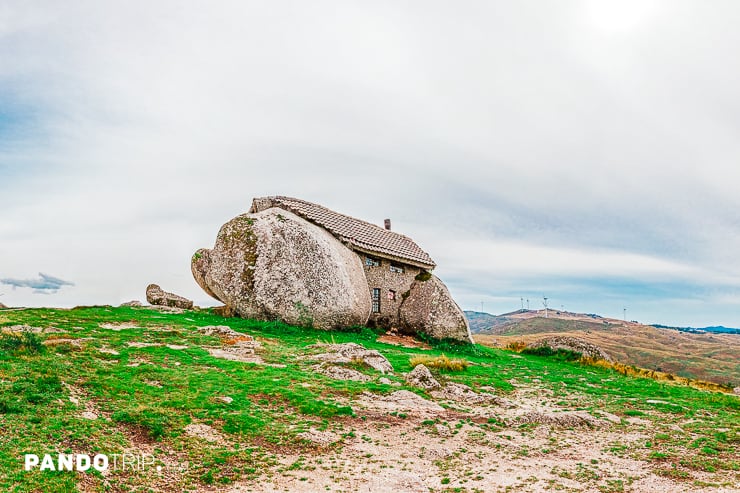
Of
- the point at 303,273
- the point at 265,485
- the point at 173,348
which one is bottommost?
the point at 265,485

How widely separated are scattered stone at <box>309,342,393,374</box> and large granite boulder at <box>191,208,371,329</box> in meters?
6.62

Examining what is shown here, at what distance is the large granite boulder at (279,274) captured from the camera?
24578 millimetres

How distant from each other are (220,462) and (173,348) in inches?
336

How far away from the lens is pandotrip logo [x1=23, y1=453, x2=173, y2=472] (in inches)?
320

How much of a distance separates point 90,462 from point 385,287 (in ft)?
77.0

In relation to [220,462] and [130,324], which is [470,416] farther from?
[130,324]

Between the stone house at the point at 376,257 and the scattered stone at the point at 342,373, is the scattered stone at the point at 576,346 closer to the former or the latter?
the stone house at the point at 376,257

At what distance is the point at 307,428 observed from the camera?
11055mm

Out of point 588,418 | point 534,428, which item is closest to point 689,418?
point 588,418

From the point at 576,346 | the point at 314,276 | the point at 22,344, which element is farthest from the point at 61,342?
the point at 576,346

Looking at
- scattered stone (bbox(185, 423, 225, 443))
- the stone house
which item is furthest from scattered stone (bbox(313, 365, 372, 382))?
the stone house

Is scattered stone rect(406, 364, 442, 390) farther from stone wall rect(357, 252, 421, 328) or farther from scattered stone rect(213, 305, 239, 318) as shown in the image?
stone wall rect(357, 252, 421, 328)

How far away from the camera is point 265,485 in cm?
863

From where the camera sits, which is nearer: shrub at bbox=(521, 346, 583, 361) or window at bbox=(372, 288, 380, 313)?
shrub at bbox=(521, 346, 583, 361)
